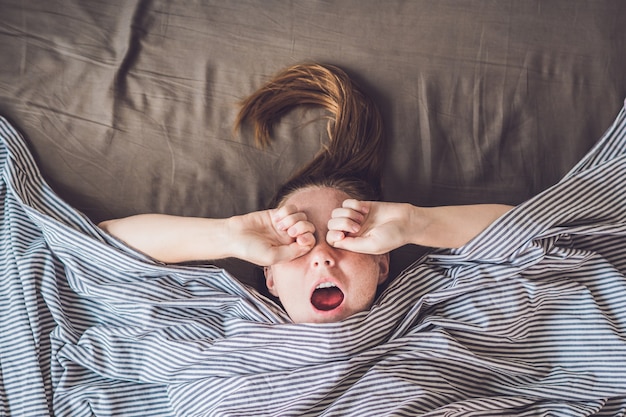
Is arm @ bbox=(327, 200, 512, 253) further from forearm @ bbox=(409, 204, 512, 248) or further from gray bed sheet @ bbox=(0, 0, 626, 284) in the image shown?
gray bed sheet @ bbox=(0, 0, 626, 284)

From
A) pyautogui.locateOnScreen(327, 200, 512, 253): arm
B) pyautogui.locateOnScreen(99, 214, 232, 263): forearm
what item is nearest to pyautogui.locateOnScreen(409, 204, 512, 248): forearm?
pyautogui.locateOnScreen(327, 200, 512, 253): arm

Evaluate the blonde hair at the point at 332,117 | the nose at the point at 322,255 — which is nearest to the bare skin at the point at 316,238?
the nose at the point at 322,255

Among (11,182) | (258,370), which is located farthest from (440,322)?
(11,182)

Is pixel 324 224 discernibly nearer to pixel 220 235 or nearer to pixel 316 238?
pixel 316 238

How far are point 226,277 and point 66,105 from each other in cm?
49

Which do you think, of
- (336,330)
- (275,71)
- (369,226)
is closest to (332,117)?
(275,71)

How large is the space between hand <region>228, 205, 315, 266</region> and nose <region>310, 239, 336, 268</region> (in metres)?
0.01

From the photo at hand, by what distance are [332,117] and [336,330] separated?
451mm

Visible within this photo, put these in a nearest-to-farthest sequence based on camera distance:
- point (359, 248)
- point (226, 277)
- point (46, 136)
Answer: point (359, 248) < point (226, 277) < point (46, 136)

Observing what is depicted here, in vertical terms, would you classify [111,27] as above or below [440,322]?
above

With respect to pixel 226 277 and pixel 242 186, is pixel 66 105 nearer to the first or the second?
pixel 242 186

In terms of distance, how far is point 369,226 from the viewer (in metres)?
1.10

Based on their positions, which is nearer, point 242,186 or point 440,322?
point 440,322

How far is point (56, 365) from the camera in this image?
1133 mm
